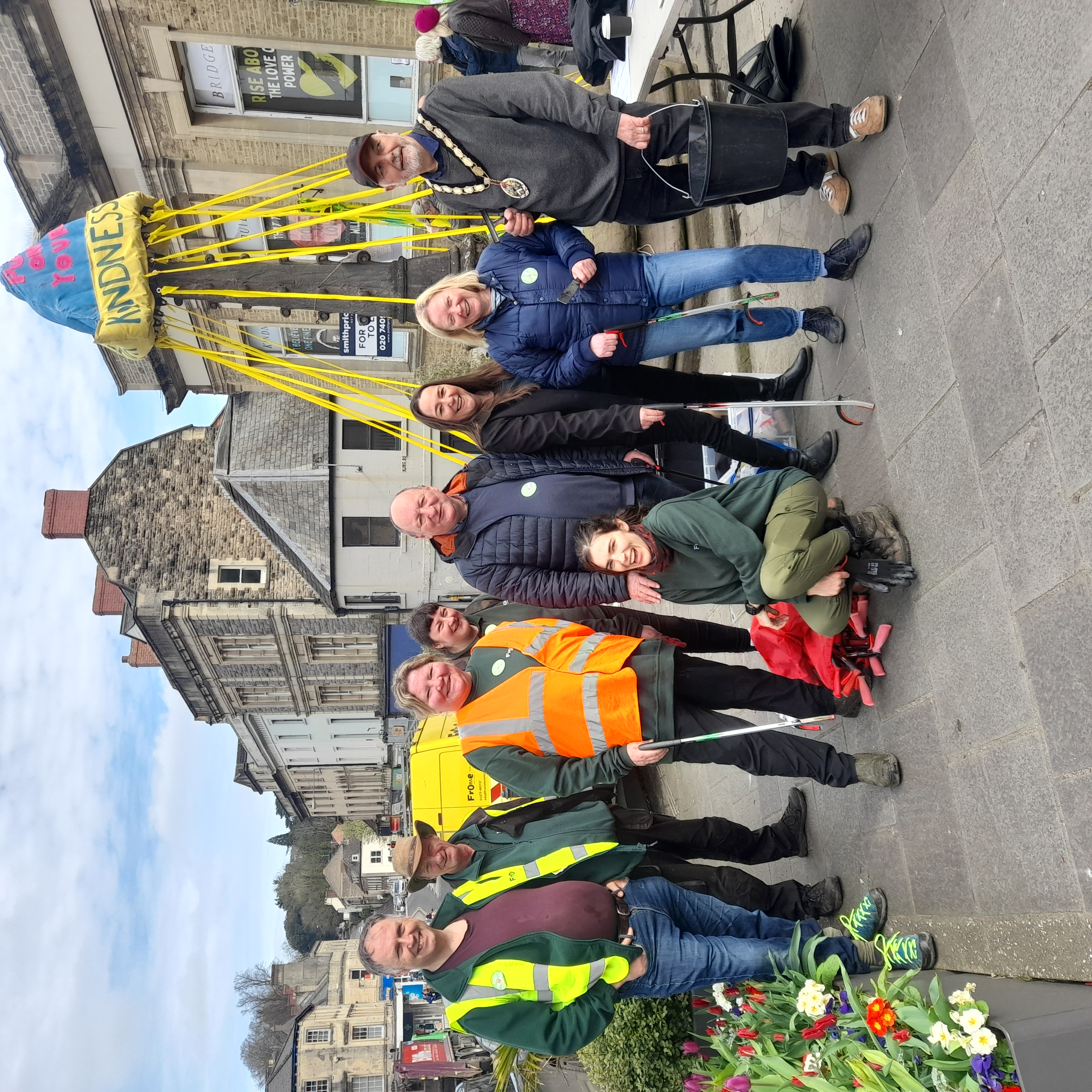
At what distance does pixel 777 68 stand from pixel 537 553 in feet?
12.4

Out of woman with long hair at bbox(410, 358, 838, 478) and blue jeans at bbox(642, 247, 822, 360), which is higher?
blue jeans at bbox(642, 247, 822, 360)

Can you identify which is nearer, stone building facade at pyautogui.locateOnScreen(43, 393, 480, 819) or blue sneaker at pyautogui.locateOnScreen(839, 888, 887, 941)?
blue sneaker at pyautogui.locateOnScreen(839, 888, 887, 941)

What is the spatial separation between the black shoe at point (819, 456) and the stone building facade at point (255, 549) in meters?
13.1

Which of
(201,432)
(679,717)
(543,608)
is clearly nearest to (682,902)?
(679,717)

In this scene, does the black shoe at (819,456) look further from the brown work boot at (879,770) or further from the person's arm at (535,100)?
the person's arm at (535,100)

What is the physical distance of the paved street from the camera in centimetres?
319

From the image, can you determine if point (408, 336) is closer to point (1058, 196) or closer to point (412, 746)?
point (412, 746)

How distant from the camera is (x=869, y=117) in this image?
14.9 feet

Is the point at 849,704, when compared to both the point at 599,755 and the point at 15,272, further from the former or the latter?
the point at 15,272

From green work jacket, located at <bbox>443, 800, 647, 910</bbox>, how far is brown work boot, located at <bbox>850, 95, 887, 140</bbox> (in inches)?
158

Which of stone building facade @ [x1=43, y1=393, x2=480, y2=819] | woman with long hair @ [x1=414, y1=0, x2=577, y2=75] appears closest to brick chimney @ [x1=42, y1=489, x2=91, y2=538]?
stone building facade @ [x1=43, y1=393, x2=480, y2=819]

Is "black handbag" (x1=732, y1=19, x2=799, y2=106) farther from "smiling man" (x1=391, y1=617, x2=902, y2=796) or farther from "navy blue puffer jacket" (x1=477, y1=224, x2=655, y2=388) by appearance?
"smiling man" (x1=391, y1=617, x2=902, y2=796)

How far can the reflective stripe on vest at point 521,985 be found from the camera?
4.09 metres

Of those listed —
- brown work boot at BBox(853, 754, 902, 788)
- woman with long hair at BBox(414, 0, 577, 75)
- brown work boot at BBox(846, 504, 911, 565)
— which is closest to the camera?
brown work boot at BBox(846, 504, 911, 565)
